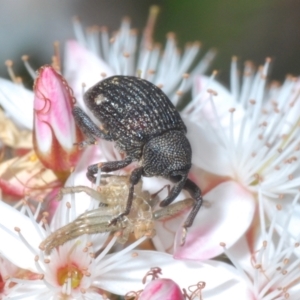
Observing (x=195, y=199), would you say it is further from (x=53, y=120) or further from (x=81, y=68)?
(x=81, y=68)

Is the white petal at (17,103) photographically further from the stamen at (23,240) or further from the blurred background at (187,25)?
the blurred background at (187,25)

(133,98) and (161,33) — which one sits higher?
(133,98)

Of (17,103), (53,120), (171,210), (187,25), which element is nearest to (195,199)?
(171,210)

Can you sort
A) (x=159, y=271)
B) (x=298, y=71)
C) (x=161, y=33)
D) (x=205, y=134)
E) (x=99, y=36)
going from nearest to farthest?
(x=159, y=271) < (x=205, y=134) < (x=99, y=36) < (x=161, y=33) < (x=298, y=71)

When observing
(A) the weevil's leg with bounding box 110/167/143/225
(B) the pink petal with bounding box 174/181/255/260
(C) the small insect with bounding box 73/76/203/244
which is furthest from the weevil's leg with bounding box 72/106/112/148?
(B) the pink petal with bounding box 174/181/255/260

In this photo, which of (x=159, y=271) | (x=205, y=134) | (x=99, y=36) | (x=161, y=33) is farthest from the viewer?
(x=161, y=33)

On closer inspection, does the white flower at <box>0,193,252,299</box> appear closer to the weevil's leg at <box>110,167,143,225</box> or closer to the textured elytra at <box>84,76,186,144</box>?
the weevil's leg at <box>110,167,143,225</box>

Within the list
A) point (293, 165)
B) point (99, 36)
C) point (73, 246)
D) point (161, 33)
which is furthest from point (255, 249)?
point (161, 33)

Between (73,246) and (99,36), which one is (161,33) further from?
(73,246)
